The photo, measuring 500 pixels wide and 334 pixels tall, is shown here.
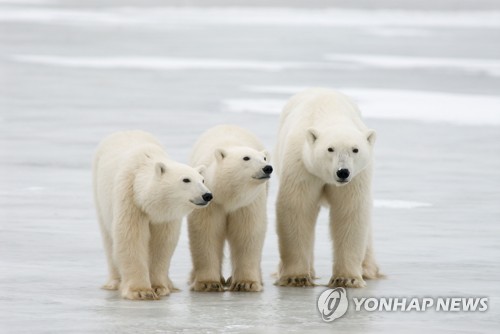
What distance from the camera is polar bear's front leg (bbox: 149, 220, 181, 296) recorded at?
6.51m

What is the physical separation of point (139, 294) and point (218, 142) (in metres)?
1.13

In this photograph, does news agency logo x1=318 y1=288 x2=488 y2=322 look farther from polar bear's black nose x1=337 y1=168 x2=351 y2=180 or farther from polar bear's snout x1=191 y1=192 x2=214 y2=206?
polar bear's snout x1=191 y1=192 x2=214 y2=206

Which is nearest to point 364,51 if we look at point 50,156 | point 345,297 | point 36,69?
point 36,69

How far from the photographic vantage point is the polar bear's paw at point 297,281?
22.6 feet

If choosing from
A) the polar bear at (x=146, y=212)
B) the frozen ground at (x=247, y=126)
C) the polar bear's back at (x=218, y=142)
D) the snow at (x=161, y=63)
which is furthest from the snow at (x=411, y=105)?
the polar bear at (x=146, y=212)

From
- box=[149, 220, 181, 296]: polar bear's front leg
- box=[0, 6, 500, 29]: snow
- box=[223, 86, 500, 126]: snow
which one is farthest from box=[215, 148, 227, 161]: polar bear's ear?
box=[0, 6, 500, 29]: snow

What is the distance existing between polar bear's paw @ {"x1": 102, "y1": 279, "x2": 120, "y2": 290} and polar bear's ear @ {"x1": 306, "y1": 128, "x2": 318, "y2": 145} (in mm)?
1259

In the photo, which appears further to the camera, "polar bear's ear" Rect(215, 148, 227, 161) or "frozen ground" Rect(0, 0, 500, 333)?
"polar bear's ear" Rect(215, 148, 227, 161)

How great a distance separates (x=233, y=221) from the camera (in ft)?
22.3

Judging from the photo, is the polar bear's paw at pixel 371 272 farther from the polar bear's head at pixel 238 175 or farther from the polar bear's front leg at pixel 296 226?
the polar bear's head at pixel 238 175

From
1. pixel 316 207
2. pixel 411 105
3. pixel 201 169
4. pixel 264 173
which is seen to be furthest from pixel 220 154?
pixel 411 105

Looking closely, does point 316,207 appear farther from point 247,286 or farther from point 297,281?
point 247,286

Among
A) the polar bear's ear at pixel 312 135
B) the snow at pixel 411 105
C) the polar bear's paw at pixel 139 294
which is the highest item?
the polar bear's ear at pixel 312 135

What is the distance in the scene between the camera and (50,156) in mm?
11297
